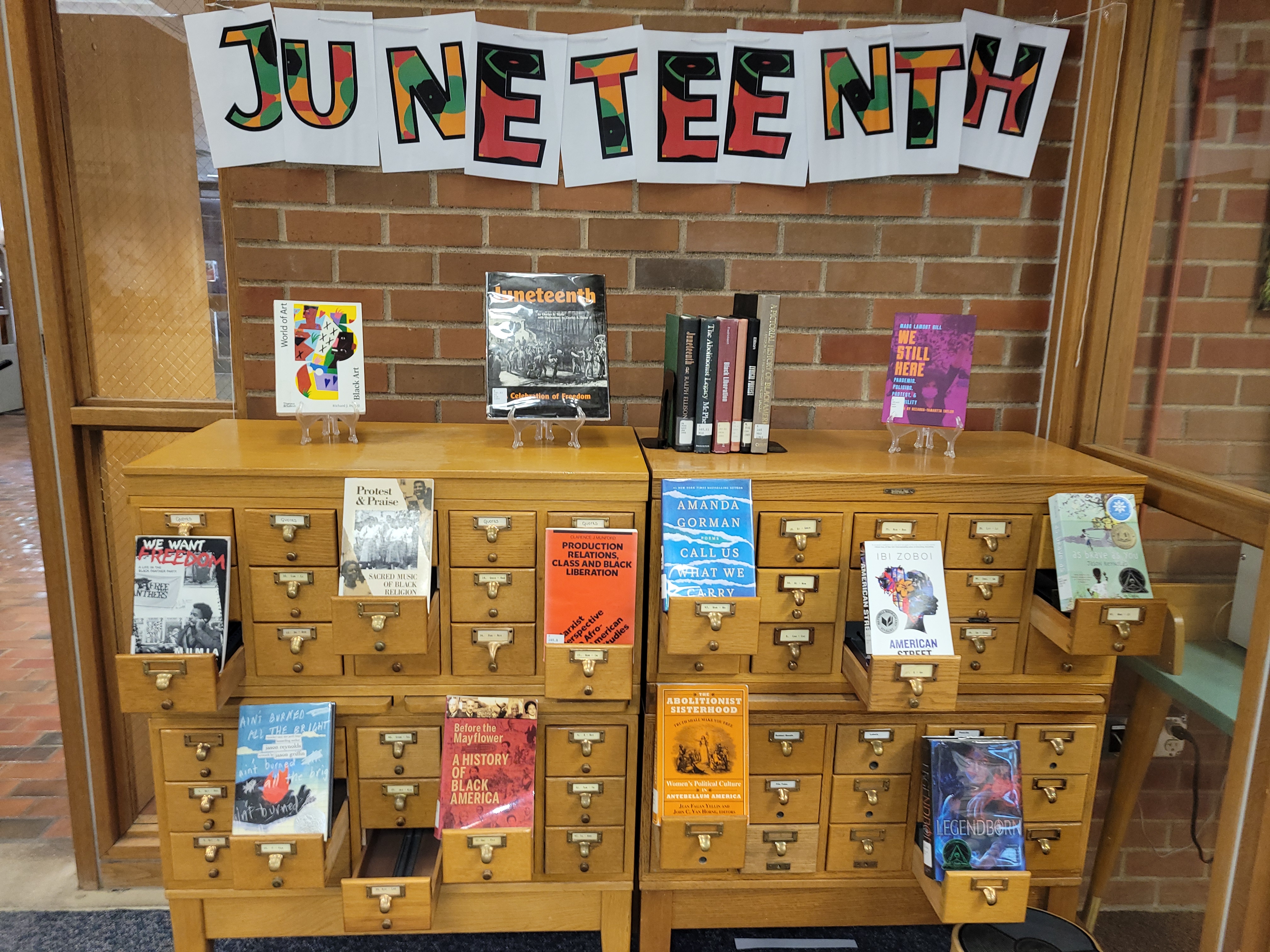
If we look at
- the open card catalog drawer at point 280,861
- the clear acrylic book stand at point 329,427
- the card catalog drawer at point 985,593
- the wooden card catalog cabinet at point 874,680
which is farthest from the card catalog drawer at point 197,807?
the card catalog drawer at point 985,593

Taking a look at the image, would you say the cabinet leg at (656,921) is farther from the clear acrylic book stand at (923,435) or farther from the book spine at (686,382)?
the clear acrylic book stand at (923,435)

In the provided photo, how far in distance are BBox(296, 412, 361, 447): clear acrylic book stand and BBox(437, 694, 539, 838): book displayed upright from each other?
2.06 ft

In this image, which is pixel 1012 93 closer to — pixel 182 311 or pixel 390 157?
pixel 390 157

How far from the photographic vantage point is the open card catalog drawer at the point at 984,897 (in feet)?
5.19

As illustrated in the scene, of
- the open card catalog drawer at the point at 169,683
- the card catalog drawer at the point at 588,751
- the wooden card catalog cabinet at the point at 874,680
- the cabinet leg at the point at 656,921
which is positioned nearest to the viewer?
the open card catalog drawer at the point at 169,683

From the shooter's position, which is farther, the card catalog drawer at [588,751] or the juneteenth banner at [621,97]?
the juneteenth banner at [621,97]

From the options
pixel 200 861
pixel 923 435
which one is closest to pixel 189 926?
pixel 200 861

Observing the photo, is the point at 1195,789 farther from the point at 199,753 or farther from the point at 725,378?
the point at 199,753

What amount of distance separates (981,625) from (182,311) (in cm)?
210

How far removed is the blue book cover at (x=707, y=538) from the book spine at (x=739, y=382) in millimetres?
228

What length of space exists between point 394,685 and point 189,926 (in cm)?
70

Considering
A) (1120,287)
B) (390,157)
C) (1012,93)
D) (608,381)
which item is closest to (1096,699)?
(1120,287)

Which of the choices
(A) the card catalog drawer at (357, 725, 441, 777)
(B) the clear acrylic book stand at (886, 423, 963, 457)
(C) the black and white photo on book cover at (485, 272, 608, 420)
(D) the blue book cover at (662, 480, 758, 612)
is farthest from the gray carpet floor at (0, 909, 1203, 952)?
(C) the black and white photo on book cover at (485, 272, 608, 420)

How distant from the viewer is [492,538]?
5.26 ft
